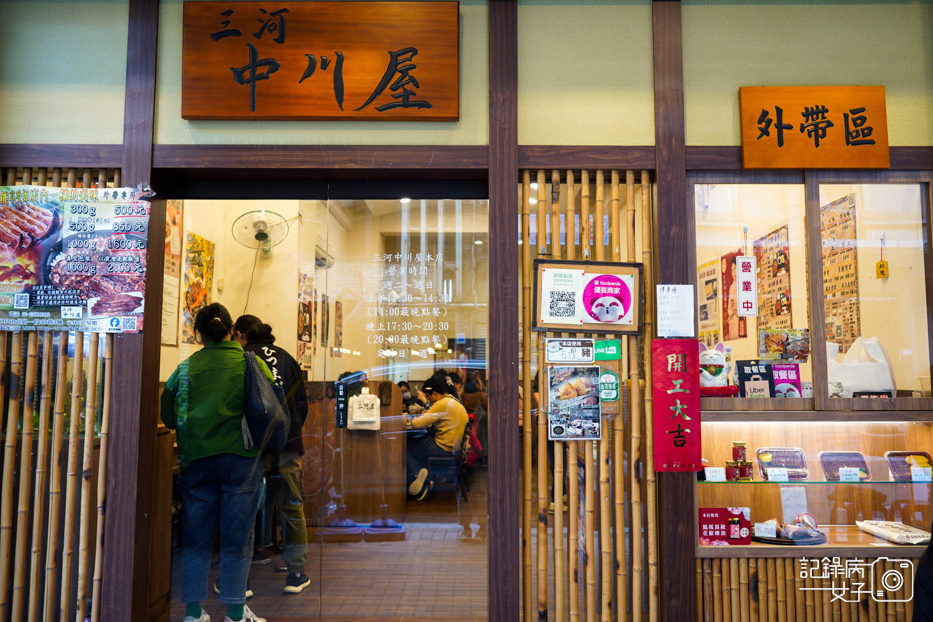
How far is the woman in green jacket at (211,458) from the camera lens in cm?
353

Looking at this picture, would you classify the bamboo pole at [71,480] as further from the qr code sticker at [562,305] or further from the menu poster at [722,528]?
the menu poster at [722,528]

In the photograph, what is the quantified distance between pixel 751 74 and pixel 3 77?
166 inches

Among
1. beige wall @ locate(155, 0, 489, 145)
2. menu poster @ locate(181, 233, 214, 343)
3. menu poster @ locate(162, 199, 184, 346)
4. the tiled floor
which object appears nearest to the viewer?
beige wall @ locate(155, 0, 489, 145)

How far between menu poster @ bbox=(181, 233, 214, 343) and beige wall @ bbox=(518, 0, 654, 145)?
2.12 meters

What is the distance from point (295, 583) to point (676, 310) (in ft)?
9.06

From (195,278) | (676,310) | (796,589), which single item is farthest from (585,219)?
(195,278)

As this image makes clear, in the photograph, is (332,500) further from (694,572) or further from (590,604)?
(694,572)

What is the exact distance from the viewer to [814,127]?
3.28 metres

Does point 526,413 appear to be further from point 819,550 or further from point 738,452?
point 819,550

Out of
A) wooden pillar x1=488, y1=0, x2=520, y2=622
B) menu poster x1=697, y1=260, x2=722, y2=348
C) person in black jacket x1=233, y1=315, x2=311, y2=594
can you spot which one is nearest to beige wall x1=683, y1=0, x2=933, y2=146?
menu poster x1=697, y1=260, x2=722, y2=348

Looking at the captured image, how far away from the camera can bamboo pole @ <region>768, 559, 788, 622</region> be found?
3.12 m

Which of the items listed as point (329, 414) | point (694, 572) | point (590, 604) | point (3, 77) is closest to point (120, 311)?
point (329, 414)

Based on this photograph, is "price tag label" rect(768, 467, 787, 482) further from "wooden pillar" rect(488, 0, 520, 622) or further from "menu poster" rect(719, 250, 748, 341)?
"wooden pillar" rect(488, 0, 520, 622)

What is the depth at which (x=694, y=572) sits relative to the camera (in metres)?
3.12
